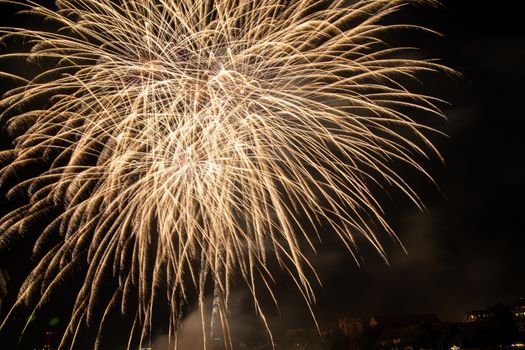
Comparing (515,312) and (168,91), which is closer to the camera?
(168,91)

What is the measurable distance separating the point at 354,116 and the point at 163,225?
665cm

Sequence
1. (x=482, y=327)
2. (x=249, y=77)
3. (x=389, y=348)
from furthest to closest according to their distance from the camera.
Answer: (x=389, y=348) < (x=482, y=327) < (x=249, y=77)

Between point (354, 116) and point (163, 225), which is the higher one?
point (354, 116)

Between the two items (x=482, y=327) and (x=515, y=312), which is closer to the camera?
(x=482, y=327)

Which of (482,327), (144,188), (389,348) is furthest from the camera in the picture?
(389,348)

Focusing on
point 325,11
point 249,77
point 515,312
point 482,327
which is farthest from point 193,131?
point 515,312

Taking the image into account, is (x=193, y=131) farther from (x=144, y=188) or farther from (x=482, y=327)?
(x=482, y=327)

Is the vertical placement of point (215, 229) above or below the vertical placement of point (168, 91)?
below

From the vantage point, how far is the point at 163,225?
47.6ft

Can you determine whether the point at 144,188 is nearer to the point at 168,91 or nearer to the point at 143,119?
the point at 143,119

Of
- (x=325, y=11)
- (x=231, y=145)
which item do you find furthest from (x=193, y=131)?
(x=325, y=11)

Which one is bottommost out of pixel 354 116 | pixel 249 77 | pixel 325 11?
pixel 354 116

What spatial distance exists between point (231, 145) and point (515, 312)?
9469 cm

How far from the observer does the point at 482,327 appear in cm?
6688
